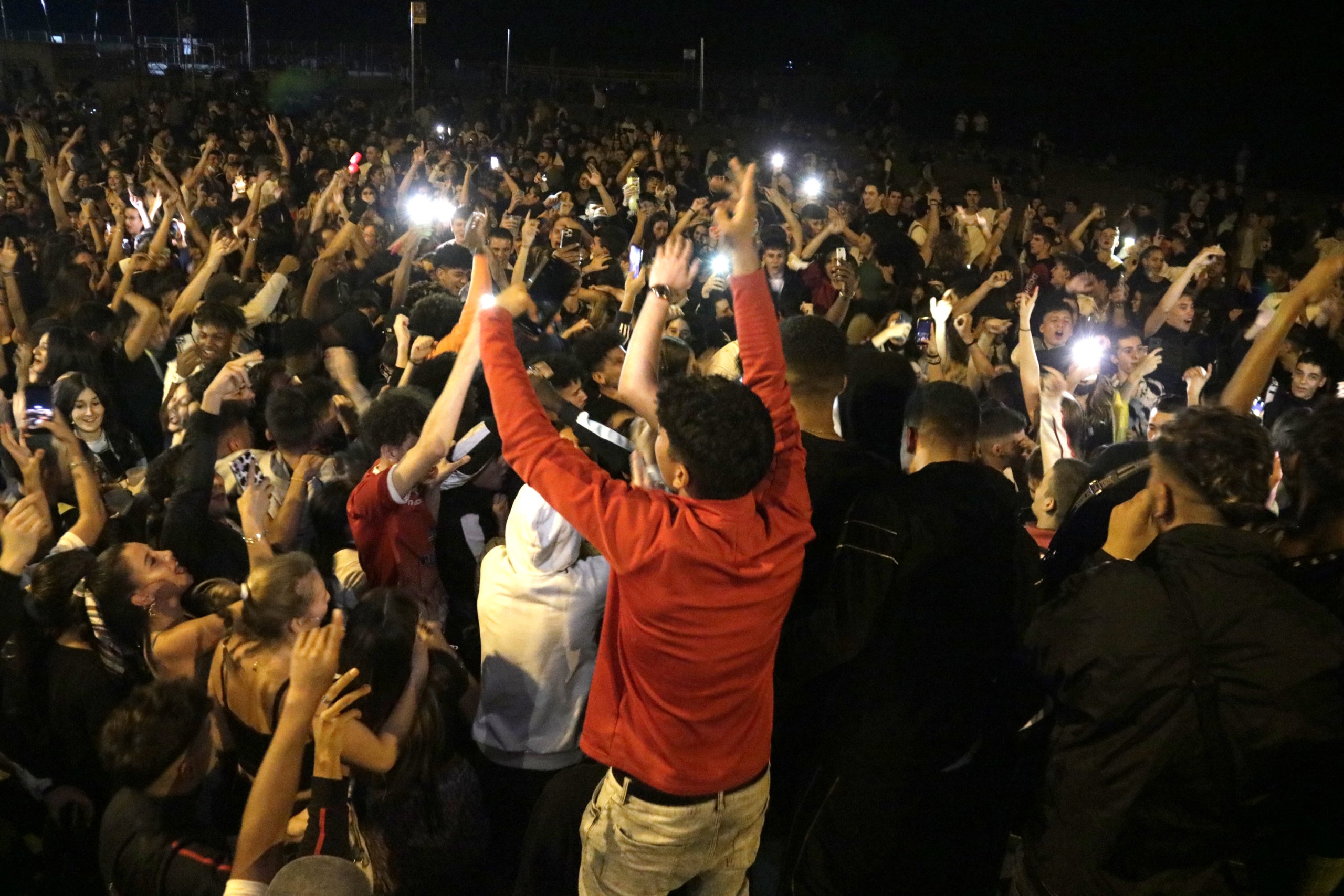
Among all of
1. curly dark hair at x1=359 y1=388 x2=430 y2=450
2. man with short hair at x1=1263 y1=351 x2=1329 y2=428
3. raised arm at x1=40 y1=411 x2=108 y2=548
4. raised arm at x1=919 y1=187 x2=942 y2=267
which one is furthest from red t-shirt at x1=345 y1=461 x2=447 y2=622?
raised arm at x1=919 y1=187 x2=942 y2=267

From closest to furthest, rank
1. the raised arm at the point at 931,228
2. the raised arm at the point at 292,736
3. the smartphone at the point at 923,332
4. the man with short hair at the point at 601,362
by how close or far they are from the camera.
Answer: the raised arm at the point at 292,736 < the man with short hair at the point at 601,362 < the smartphone at the point at 923,332 < the raised arm at the point at 931,228

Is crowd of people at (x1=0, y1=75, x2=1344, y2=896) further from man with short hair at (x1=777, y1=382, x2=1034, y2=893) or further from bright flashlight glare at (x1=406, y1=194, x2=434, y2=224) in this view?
bright flashlight glare at (x1=406, y1=194, x2=434, y2=224)

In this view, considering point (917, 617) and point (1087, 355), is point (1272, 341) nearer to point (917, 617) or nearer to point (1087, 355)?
point (1087, 355)

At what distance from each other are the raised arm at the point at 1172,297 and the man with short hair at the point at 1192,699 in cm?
498

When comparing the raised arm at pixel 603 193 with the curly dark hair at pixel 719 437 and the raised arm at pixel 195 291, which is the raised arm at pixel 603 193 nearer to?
the raised arm at pixel 195 291

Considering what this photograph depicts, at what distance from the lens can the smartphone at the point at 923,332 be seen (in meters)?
6.12

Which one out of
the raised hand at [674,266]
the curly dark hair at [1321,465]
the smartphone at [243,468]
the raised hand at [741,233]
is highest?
the raised hand at [741,233]

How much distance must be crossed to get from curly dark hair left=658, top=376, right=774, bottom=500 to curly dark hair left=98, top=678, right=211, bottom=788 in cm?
128

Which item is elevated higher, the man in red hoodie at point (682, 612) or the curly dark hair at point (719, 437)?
the curly dark hair at point (719, 437)

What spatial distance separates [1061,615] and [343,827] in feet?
5.52

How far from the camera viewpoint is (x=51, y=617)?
2.94 meters

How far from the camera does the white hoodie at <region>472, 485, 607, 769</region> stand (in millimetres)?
2912

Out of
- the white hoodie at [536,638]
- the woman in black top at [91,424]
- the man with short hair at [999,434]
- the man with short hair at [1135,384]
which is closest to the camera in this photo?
the white hoodie at [536,638]

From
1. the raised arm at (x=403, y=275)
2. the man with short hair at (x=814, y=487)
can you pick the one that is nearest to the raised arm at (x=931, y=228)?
the raised arm at (x=403, y=275)
